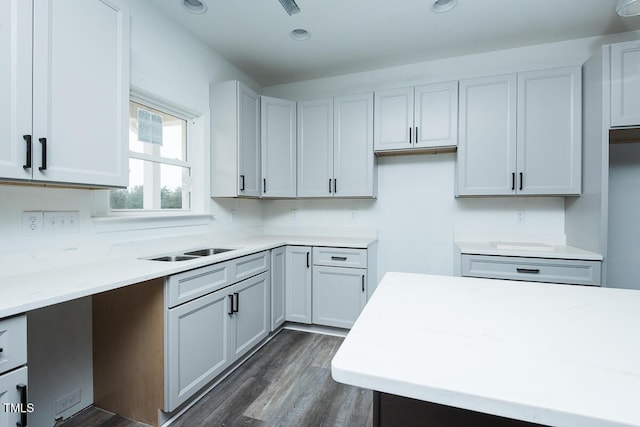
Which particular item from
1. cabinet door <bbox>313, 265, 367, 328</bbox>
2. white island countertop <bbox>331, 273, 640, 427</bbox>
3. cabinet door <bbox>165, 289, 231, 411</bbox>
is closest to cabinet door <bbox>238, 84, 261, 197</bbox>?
cabinet door <bbox>313, 265, 367, 328</bbox>

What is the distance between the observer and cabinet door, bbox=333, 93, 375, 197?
298 cm

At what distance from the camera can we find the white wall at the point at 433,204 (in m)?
2.76

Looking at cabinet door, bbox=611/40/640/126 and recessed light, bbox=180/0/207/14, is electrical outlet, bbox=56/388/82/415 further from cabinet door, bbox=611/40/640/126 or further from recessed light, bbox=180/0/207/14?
cabinet door, bbox=611/40/640/126

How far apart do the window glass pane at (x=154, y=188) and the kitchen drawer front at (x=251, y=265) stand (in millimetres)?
817

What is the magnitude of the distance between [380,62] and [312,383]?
2.96 metres

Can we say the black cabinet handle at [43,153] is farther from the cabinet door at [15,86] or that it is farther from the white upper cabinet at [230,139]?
the white upper cabinet at [230,139]

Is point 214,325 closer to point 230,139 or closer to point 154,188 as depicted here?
point 154,188

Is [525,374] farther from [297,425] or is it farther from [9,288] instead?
[9,288]

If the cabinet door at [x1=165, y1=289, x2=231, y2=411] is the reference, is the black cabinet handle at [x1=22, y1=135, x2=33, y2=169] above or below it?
above

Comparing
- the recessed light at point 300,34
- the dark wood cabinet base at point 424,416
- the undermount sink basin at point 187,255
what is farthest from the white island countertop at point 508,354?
the recessed light at point 300,34

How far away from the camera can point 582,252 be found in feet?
7.54

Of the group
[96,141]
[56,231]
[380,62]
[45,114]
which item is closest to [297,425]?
[56,231]

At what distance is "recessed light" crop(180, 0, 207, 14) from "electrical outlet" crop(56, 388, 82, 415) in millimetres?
2603

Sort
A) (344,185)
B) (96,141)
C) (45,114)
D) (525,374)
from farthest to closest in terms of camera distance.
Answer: (344,185) < (96,141) < (45,114) < (525,374)
